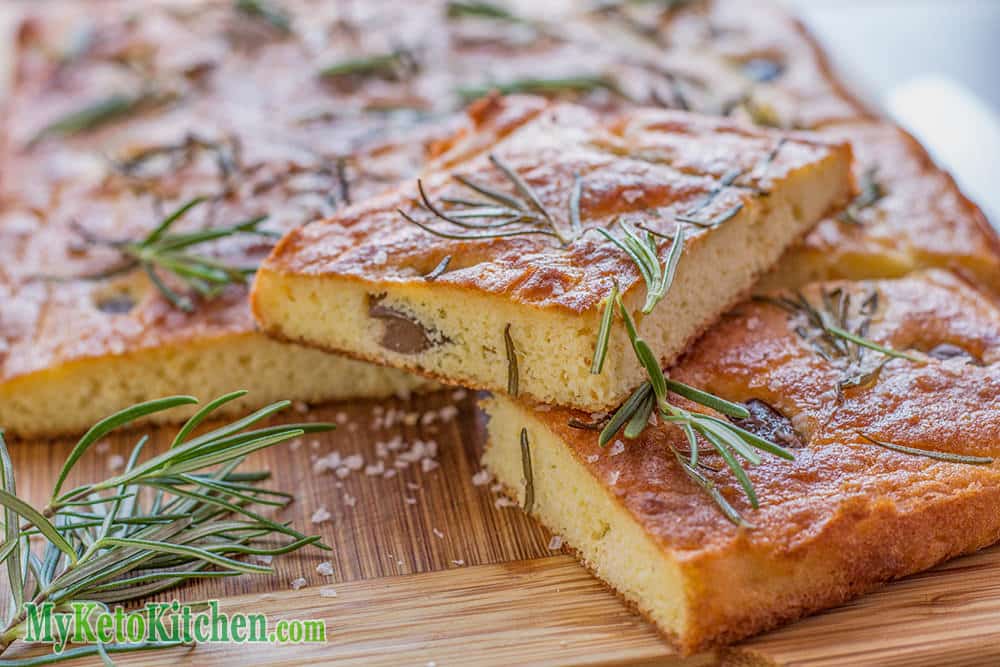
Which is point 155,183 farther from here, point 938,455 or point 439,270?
point 938,455

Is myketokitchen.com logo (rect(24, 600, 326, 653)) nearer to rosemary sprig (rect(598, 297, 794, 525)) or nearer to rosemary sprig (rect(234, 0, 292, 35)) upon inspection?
rosemary sprig (rect(598, 297, 794, 525))

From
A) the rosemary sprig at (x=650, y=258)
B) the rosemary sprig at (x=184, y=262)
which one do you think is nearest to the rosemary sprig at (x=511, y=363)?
the rosemary sprig at (x=650, y=258)

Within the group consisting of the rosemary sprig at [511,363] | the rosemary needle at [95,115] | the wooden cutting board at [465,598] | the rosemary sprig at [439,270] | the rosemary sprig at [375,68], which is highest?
the rosemary sprig at [375,68]

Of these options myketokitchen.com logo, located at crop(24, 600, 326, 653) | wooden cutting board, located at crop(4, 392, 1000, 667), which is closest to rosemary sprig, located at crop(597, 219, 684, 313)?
wooden cutting board, located at crop(4, 392, 1000, 667)

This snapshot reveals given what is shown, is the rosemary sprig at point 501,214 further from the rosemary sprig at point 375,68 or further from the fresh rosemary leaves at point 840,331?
the rosemary sprig at point 375,68

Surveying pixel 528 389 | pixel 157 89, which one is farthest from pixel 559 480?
pixel 157 89

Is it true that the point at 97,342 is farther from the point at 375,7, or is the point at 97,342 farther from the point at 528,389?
the point at 375,7

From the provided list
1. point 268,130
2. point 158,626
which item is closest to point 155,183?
point 268,130
